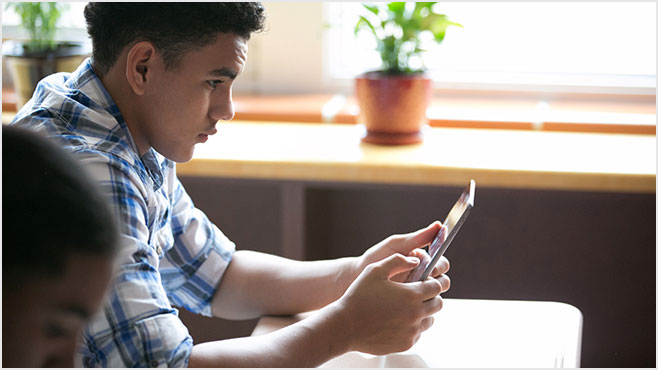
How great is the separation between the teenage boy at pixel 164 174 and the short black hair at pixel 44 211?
0.34m

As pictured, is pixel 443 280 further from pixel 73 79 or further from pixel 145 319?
pixel 73 79

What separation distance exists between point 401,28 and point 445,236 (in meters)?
1.06

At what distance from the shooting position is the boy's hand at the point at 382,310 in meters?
1.08

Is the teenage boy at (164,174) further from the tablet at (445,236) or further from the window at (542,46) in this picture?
the window at (542,46)

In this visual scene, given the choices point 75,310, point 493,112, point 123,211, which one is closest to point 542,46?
point 493,112

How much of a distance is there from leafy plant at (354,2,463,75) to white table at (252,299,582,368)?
0.91 metres

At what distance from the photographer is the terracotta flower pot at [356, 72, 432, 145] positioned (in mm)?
2057

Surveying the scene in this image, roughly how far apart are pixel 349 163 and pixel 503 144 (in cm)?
43

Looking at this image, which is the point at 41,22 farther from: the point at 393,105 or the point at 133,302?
the point at 133,302

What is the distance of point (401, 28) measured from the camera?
6.75ft

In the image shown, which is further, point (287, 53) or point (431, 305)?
point (287, 53)

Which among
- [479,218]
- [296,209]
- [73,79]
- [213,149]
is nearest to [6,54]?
[213,149]

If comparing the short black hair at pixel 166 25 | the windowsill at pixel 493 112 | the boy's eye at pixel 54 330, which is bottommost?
the windowsill at pixel 493 112

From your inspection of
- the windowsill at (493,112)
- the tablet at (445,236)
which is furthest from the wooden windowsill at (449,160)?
the tablet at (445,236)
